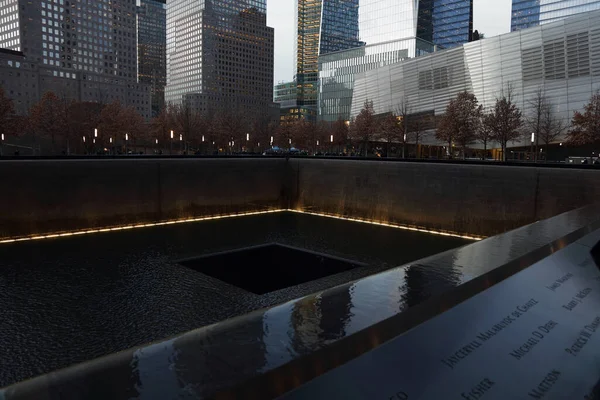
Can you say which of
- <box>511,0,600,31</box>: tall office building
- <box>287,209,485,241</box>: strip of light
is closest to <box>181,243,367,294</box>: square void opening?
<box>287,209,485,241</box>: strip of light

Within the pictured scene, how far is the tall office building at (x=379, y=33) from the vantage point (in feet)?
358

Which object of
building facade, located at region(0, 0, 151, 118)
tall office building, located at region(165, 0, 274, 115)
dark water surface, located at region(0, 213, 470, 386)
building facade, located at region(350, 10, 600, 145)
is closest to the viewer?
dark water surface, located at region(0, 213, 470, 386)

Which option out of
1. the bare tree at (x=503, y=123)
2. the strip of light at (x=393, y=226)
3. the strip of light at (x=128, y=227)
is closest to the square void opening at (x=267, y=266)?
the strip of light at (x=128, y=227)

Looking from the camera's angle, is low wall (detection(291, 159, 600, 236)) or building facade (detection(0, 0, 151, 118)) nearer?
low wall (detection(291, 159, 600, 236))

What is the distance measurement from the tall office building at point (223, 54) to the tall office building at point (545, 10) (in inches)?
3367

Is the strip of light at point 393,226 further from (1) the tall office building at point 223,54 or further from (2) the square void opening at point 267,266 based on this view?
(1) the tall office building at point 223,54

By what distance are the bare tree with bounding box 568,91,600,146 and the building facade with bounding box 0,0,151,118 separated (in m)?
116

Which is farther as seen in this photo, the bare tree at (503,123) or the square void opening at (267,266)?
the bare tree at (503,123)

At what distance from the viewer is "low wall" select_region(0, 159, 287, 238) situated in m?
15.7

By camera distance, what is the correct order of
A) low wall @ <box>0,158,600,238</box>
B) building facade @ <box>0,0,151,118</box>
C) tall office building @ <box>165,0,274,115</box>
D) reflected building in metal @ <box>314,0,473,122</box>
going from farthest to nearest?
tall office building @ <box>165,0,274,115</box> → building facade @ <box>0,0,151,118</box> → reflected building in metal @ <box>314,0,473,122</box> → low wall @ <box>0,158,600,238</box>

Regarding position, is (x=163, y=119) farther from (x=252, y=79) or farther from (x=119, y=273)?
(x=252, y=79)

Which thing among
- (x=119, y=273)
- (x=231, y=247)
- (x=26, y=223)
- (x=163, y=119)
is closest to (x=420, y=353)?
(x=119, y=273)

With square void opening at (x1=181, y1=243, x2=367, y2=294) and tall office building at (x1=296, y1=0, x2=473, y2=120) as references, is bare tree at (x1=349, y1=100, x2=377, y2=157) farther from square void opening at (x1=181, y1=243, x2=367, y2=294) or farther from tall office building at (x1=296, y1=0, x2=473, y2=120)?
square void opening at (x1=181, y1=243, x2=367, y2=294)

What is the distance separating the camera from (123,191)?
18172 mm
